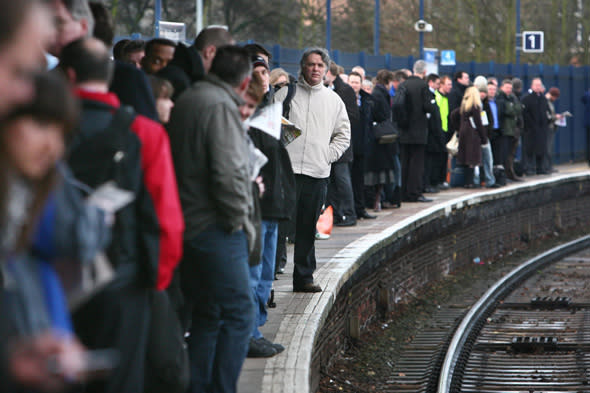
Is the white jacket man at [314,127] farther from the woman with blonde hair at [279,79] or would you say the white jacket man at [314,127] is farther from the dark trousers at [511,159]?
the dark trousers at [511,159]

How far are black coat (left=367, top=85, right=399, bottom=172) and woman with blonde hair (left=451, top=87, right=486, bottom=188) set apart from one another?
345cm

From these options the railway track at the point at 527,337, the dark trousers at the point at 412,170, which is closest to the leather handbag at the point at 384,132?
the dark trousers at the point at 412,170

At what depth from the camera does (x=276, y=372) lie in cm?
632

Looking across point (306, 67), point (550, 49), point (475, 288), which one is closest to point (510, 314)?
point (475, 288)

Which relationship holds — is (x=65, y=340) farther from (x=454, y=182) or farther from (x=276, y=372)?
(x=454, y=182)

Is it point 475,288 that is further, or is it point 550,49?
point 550,49

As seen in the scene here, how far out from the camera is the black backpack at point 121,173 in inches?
144

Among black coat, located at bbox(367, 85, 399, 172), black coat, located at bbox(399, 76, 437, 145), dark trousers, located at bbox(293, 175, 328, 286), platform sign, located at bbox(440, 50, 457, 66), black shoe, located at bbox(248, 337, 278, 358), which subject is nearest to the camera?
black shoe, located at bbox(248, 337, 278, 358)

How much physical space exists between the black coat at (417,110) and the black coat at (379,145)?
1105 millimetres

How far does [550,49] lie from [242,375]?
30.0 meters

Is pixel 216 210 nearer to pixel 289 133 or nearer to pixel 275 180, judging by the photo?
pixel 275 180

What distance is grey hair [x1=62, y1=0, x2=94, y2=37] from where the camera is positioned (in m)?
4.26

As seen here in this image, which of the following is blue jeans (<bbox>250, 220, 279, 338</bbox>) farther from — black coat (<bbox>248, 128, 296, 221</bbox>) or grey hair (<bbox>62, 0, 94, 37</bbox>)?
grey hair (<bbox>62, 0, 94, 37</bbox>)

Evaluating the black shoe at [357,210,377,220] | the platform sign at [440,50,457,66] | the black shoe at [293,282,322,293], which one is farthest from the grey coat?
the platform sign at [440,50,457,66]
